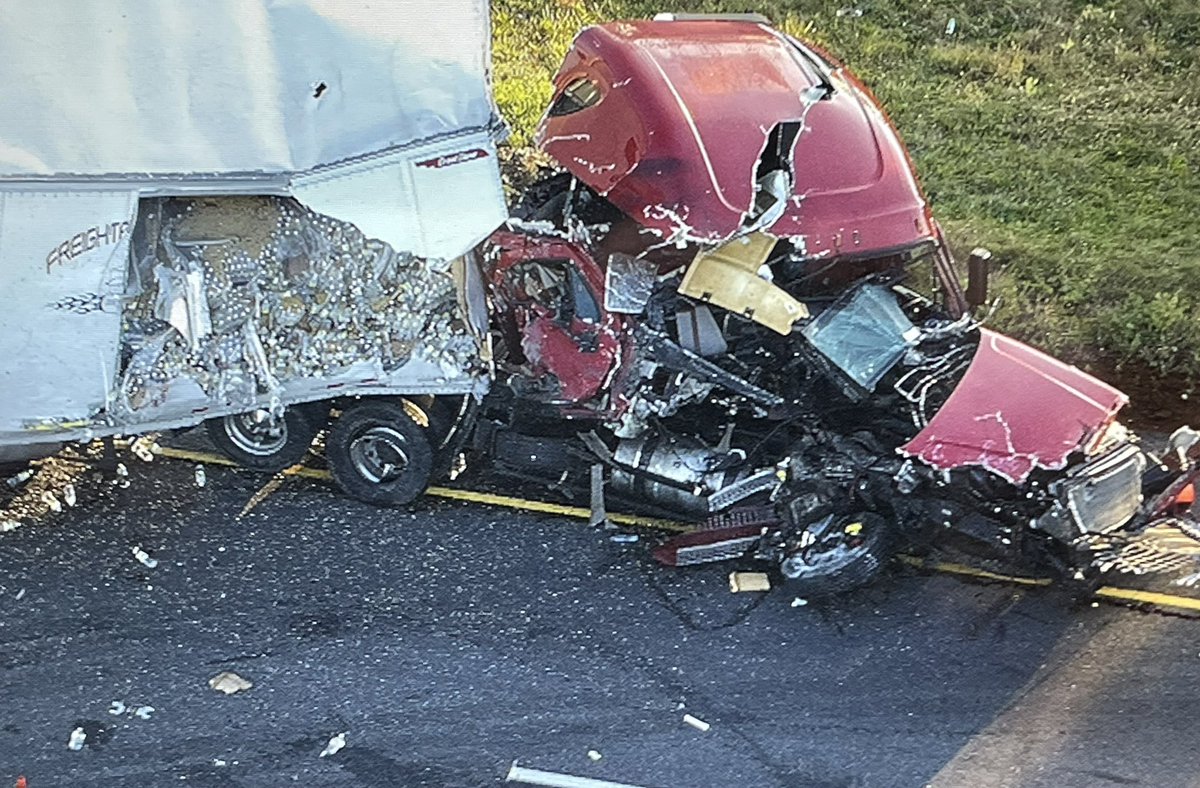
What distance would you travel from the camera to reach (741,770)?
554 centimetres

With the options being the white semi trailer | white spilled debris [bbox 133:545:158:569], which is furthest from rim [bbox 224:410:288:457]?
white spilled debris [bbox 133:545:158:569]

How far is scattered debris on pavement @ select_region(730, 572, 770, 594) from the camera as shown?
22.2 feet

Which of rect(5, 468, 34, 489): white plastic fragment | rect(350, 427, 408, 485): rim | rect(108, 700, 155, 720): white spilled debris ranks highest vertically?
rect(5, 468, 34, 489): white plastic fragment

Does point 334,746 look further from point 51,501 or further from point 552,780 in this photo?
point 51,501

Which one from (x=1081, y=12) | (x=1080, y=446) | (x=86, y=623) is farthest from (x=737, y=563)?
(x=1081, y=12)

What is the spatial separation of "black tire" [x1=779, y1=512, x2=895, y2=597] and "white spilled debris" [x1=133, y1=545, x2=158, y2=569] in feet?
11.8

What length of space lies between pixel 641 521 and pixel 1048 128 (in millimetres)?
7729

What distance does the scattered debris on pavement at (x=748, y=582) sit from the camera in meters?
6.77

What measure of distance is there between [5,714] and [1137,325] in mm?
8160

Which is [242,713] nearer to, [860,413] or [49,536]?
[49,536]

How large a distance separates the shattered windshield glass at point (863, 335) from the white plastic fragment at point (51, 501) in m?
4.59

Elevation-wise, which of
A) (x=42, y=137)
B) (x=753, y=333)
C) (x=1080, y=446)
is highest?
(x=42, y=137)

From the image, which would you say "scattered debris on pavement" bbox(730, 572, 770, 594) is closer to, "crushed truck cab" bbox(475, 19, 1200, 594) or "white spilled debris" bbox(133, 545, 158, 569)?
"crushed truck cab" bbox(475, 19, 1200, 594)

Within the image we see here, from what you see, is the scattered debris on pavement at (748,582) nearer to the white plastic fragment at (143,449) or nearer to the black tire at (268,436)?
the black tire at (268,436)
